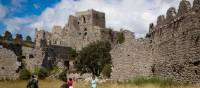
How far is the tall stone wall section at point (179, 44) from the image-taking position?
20656 mm

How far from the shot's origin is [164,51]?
81.9ft

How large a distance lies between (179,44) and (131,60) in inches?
282

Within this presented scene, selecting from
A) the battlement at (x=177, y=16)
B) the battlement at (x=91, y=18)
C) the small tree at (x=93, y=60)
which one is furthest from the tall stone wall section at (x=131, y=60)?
the battlement at (x=91, y=18)

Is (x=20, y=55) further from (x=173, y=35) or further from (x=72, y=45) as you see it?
(x=173, y=35)

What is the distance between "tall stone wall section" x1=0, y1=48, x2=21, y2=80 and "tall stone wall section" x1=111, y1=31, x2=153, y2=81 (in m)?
15.6

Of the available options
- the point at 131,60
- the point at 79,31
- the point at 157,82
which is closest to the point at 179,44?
the point at 157,82

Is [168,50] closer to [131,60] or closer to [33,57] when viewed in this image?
[131,60]

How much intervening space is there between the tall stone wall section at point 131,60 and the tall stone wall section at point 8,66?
613 inches

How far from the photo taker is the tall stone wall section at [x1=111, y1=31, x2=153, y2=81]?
2778cm

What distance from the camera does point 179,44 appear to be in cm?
2253

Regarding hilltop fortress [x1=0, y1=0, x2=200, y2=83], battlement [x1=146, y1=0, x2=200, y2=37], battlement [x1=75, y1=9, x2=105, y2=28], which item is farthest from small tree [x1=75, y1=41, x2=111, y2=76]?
battlement [x1=146, y1=0, x2=200, y2=37]

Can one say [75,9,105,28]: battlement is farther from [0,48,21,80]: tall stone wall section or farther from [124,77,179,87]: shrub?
[124,77,179,87]: shrub

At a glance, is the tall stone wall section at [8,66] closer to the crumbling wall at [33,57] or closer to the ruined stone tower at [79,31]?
the crumbling wall at [33,57]

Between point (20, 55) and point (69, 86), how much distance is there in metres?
48.1
